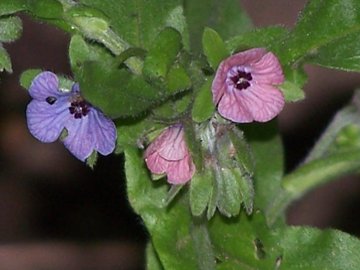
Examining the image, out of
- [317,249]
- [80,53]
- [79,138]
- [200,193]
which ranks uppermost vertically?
[80,53]

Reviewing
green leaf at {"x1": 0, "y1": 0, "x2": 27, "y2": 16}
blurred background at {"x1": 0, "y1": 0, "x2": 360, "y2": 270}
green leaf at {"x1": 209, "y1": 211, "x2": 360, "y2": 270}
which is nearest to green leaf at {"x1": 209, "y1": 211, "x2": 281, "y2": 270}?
green leaf at {"x1": 209, "y1": 211, "x2": 360, "y2": 270}

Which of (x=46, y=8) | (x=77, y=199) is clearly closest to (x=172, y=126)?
(x=46, y=8)

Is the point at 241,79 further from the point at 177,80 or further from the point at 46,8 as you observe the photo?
the point at 46,8

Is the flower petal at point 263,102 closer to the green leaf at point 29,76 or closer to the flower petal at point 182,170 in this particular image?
the flower petal at point 182,170

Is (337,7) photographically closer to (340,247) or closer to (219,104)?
(219,104)

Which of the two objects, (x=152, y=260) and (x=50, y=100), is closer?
→ (x=50, y=100)
